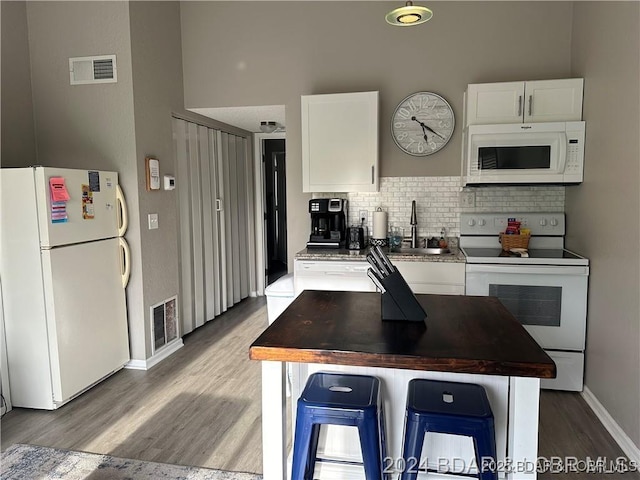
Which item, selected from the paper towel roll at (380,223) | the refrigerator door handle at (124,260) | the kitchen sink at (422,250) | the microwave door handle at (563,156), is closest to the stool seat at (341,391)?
the kitchen sink at (422,250)

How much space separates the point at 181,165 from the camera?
4.19 metres

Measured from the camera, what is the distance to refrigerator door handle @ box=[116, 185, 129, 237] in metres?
3.37

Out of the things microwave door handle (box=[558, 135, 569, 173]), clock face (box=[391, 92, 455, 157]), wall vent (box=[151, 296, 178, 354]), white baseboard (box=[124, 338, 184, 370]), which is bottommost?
white baseboard (box=[124, 338, 184, 370])

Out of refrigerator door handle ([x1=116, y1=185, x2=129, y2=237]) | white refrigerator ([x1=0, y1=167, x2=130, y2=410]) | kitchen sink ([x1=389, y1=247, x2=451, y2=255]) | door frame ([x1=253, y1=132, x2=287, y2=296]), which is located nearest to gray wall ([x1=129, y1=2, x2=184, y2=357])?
refrigerator door handle ([x1=116, y1=185, x2=129, y2=237])

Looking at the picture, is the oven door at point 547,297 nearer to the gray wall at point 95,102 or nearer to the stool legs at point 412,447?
the stool legs at point 412,447

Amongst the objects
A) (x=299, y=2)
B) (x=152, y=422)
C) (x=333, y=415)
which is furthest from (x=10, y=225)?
(x=299, y=2)

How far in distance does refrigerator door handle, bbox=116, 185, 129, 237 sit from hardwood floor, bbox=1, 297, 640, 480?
1.13m

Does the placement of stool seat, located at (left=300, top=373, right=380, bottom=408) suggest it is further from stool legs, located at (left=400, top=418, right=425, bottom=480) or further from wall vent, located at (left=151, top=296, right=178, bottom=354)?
wall vent, located at (left=151, top=296, right=178, bottom=354)

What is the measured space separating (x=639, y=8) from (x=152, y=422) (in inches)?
142

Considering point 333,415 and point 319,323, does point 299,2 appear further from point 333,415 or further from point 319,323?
point 333,415

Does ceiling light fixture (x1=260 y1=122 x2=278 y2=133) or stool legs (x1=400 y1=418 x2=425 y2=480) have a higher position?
ceiling light fixture (x1=260 y1=122 x2=278 y2=133)

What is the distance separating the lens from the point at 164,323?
383 cm

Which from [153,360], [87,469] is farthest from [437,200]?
[87,469]

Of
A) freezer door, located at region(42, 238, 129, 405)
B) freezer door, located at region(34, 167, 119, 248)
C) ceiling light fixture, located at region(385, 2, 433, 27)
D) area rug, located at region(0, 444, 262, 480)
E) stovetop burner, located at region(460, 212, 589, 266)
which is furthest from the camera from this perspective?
stovetop burner, located at region(460, 212, 589, 266)
